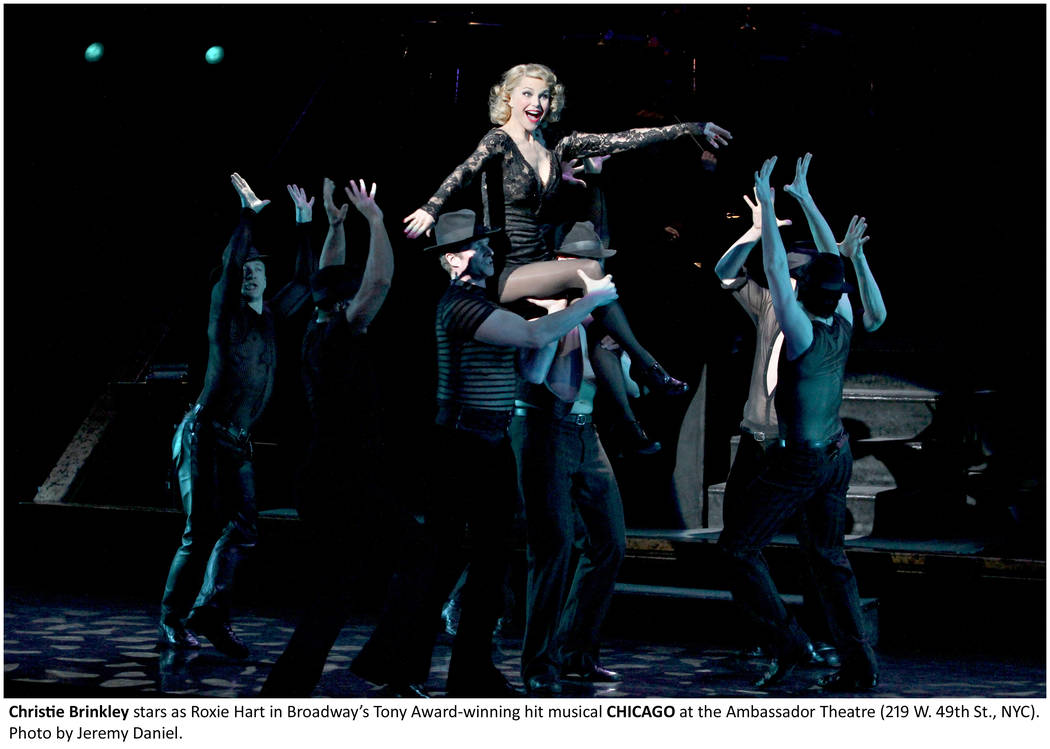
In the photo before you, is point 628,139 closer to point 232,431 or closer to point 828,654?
point 232,431

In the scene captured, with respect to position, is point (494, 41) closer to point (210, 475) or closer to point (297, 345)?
point (297, 345)

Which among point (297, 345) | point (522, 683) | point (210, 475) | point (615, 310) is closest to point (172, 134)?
point (297, 345)

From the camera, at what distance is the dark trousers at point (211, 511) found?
234 inches

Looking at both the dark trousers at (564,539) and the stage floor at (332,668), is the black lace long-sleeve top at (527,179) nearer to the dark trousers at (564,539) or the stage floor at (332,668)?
the dark trousers at (564,539)

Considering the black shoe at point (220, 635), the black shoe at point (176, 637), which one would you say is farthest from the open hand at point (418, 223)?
the black shoe at point (176, 637)

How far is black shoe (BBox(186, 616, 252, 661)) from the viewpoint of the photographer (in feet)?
19.0

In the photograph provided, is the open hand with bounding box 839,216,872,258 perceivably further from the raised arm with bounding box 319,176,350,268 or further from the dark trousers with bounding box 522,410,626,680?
the raised arm with bounding box 319,176,350,268

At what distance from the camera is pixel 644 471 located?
764cm

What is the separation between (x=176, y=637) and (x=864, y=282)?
3.21m

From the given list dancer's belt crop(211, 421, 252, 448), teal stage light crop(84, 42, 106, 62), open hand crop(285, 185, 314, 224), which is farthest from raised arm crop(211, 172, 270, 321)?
teal stage light crop(84, 42, 106, 62)

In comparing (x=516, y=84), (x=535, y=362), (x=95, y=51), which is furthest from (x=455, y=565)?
(x=95, y=51)

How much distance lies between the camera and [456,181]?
5793 millimetres

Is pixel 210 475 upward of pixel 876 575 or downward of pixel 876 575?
upward

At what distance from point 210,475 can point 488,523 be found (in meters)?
1.62
